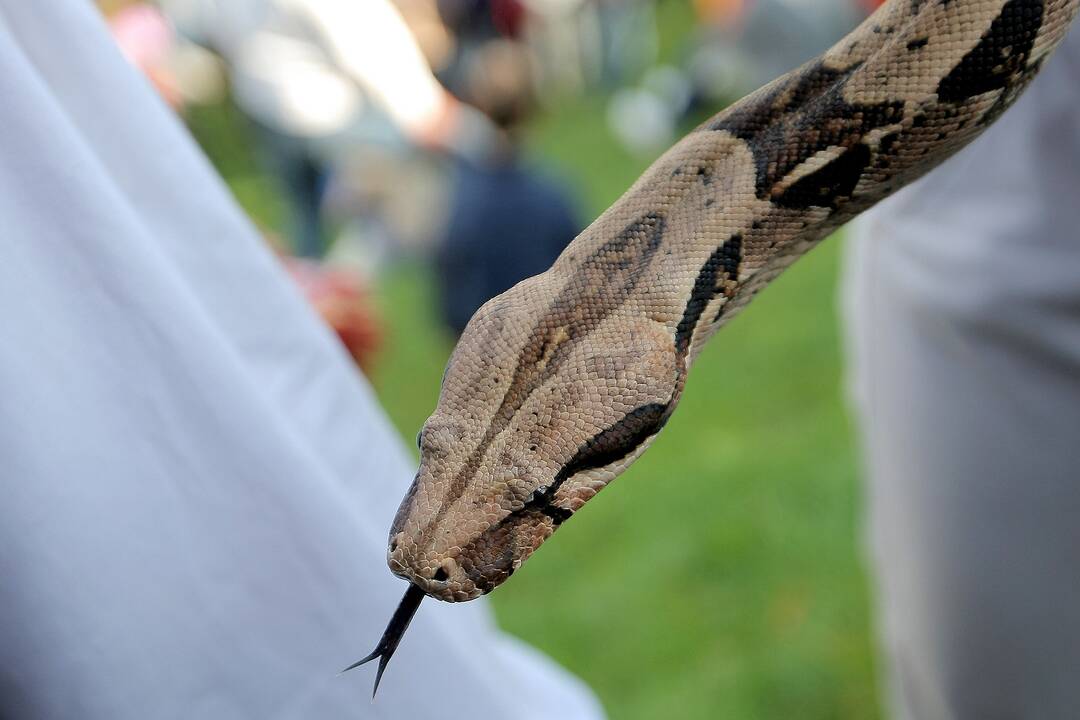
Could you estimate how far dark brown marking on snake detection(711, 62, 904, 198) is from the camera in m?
1.67

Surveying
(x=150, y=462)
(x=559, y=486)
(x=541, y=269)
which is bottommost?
(x=541, y=269)

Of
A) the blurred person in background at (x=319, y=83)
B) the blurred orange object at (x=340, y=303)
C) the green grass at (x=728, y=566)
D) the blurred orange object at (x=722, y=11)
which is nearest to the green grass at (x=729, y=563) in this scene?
the green grass at (x=728, y=566)

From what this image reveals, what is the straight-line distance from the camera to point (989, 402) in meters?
2.26

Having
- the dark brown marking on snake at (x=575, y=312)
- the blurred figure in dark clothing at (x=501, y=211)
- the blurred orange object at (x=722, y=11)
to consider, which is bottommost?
the blurred orange object at (x=722, y=11)

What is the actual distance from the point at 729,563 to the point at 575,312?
3132mm

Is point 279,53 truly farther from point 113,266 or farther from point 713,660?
point 113,266

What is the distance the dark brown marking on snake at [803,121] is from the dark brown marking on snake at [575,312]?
22 cm

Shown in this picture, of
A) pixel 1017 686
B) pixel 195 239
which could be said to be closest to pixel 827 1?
pixel 1017 686

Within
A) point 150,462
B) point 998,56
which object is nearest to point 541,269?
point 998,56

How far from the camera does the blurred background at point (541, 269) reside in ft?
13.0

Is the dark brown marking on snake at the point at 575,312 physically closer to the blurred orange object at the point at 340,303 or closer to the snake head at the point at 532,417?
the snake head at the point at 532,417

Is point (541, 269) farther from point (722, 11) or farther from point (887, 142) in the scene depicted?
point (722, 11)

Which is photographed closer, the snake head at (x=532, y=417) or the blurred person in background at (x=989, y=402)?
the snake head at (x=532, y=417)

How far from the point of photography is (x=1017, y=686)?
7.76 feet
